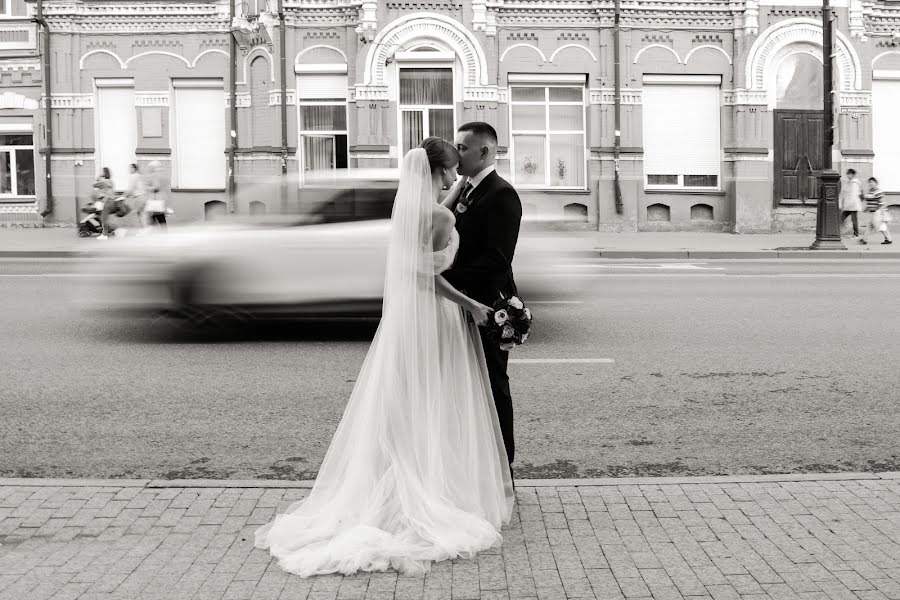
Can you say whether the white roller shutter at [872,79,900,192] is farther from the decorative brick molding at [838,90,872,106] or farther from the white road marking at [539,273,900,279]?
the white road marking at [539,273,900,279]

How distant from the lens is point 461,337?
17.5 feet

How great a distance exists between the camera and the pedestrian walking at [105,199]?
2394 centimetres

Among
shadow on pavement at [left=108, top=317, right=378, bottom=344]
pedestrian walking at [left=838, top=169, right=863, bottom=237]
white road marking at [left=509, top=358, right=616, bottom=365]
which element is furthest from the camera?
pedestrian walking at [left=838, top=169, right=863, bottom=237]

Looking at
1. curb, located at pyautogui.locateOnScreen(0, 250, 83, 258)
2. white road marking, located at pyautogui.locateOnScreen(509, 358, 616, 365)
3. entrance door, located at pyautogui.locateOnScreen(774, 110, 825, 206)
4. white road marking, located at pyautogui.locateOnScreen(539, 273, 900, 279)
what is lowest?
white road marking, located at pyautogui.locateOnScreen(509, 358, 616, 365)

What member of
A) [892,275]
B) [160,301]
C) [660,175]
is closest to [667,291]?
[892,275]

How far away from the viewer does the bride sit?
4992mm

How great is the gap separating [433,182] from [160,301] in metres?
6.17

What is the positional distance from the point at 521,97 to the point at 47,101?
11.5 metres

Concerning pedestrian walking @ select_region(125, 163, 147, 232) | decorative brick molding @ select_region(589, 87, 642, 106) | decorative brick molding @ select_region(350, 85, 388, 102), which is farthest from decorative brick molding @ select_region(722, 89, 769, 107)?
pedestrian walking @ select_region(125, 163, 147, 232)

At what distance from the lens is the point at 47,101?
2756 cm

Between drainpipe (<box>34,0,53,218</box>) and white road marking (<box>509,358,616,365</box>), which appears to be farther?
drainpipe (<box>34,0,53,218</box>)

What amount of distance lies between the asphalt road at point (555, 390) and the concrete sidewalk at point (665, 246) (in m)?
8.43

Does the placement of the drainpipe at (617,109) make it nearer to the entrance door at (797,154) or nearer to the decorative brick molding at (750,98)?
the decorative brick molding at (750,98)

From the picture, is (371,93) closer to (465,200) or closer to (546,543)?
(465,200)
